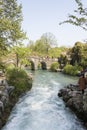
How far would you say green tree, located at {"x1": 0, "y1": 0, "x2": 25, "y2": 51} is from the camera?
2494cm

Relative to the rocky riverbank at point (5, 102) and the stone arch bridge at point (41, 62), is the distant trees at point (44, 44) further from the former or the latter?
the rocky riverbank at point (5, 102)

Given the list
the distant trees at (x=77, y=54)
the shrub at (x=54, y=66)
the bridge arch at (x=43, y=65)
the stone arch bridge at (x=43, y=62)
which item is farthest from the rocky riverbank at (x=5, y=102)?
the bridge arch at (x=43, y=65)

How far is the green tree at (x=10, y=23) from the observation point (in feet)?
81.8

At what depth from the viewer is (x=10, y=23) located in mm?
25406

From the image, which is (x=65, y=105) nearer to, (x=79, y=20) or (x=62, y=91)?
(x=62, y=91)

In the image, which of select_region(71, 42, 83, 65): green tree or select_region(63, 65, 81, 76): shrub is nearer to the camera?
select_region(63, 65, 81, 76): shrub

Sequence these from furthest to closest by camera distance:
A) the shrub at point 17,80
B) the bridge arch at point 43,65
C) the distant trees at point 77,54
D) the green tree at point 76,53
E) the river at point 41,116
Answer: the bridge arch at point 43,65 → the green tree at point 76,53 → the distant trees at point 77,54 → the shrub at point 17,80 → the river at point 41,116

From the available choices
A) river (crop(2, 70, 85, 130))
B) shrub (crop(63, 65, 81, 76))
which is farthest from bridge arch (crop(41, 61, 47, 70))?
river (crop(2, 70, 85, 130))

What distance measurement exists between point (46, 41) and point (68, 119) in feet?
290

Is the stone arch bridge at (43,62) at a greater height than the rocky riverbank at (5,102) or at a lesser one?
greater

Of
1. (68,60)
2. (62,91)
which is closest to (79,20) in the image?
(62,91)

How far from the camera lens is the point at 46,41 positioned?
109688 millimetres

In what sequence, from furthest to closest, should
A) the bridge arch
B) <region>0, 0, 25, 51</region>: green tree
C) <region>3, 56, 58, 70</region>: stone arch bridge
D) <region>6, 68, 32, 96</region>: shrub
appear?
the bridge arch
<region>3, 56, 58, 70</region>: stone arch bridge
<region>6, 68, 32, 96</region>: shrub
<region>0, 0, 25, 51</region>: green tree

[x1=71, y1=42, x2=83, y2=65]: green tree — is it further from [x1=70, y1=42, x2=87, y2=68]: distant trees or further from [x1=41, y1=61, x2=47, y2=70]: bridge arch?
[x1=41, y1=61, x2=47, y2=70]: bridge arch
